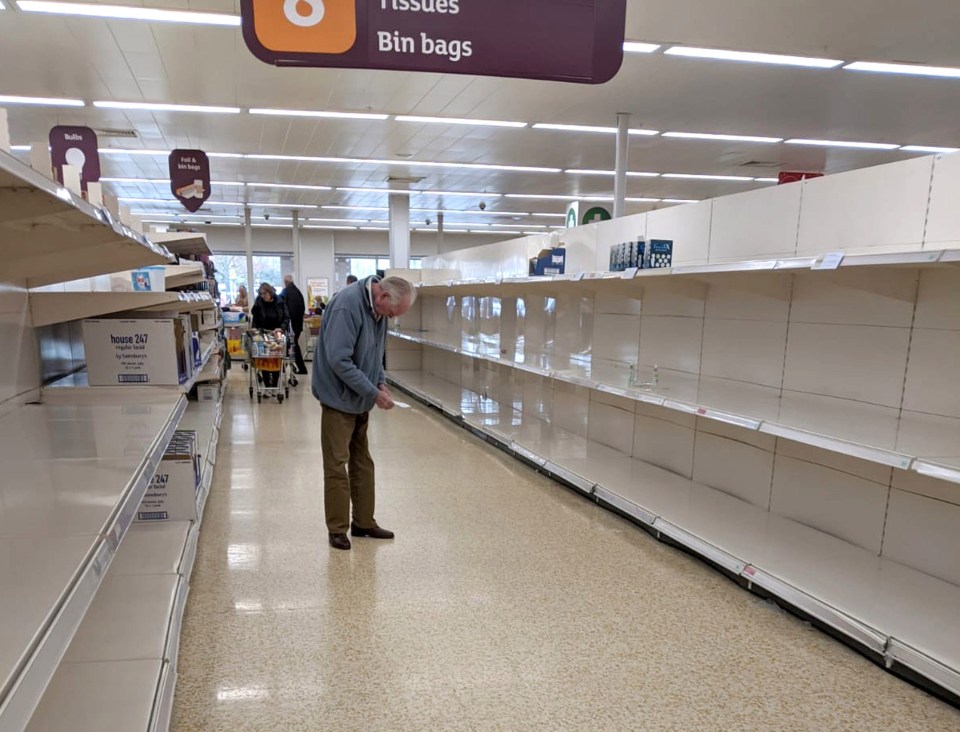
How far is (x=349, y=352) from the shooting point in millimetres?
3326

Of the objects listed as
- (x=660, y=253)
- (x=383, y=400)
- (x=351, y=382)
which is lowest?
(x=383, y=400)

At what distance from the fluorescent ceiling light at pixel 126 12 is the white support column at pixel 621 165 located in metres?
4.18

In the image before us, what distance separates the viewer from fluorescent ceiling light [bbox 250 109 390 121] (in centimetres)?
707

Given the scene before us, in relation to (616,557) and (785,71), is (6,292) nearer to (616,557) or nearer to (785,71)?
(616,557)

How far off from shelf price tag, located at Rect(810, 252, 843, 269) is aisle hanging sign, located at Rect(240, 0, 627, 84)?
121 centimetres

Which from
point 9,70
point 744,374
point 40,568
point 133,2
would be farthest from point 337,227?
point 40,568

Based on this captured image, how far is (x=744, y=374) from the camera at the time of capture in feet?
12.4

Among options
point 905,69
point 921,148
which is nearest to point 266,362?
point 905,69

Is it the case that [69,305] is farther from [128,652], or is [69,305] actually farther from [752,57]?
[752,57]

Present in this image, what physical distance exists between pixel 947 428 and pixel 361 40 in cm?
303

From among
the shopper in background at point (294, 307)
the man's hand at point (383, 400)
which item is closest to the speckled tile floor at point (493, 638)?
the man's hand at point (383, 400)

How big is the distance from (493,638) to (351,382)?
153 centimetres

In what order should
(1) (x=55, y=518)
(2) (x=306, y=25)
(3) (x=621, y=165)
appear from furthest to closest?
1. (3) (x=621, y=165)
2. (2) (x=306, y=25)
3. (1) (x=55, y=518)

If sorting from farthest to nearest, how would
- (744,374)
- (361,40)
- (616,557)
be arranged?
(744,374) → (616,557) → (361,40)
